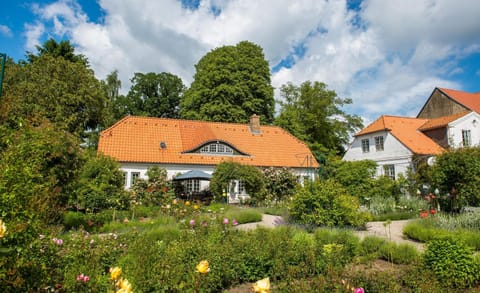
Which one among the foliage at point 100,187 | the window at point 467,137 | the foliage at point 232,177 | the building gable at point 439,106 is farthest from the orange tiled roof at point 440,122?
the foliage at point 100,187

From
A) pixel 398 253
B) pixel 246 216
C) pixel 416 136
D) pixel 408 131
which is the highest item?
pixel 408 131

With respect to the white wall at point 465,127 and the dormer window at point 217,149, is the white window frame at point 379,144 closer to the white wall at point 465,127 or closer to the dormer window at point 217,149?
the white wall at point 465,127

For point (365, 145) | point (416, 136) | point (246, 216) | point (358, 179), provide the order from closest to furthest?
1. point (246, 216)
2. point (358, 179)
3. point (416, 136)
4. point (365, 145)

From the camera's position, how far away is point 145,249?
4.93 metres

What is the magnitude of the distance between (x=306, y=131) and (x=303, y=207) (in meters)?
25.1

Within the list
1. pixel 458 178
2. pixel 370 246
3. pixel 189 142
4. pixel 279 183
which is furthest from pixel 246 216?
pixel 189 142

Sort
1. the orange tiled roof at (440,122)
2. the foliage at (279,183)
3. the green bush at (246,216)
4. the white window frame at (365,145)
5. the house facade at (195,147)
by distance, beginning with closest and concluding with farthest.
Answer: the green bush at (246,216) < the house facade at (195,147) < the foliage at (279,183) < the orange tiled roof at (440,122) < the white window frame at (365,145)

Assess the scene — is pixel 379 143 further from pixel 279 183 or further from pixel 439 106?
pixel 279 183

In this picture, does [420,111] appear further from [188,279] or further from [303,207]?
[188,279]

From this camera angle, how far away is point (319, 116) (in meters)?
34.5

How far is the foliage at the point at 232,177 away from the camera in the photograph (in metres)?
18.9

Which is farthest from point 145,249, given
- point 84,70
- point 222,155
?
point 84,70

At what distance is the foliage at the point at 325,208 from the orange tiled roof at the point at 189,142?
9831 millimetres

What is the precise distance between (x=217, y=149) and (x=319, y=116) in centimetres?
1556
